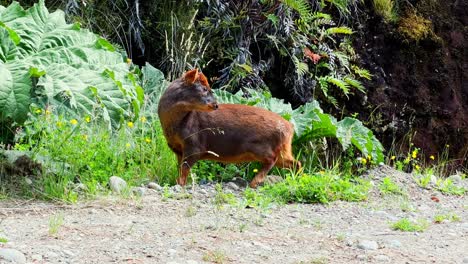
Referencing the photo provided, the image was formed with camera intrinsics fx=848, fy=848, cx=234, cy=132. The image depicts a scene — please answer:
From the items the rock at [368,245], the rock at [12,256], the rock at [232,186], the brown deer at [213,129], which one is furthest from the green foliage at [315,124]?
the rock at [12,256]

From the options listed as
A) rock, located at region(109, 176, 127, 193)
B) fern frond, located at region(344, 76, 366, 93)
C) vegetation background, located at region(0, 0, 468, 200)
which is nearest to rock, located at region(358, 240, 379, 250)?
rock, located at region(109, 176, 127, 193)

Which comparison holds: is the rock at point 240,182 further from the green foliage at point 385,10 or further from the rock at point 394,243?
the green foliage at point 385,10

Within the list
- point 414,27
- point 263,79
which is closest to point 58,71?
point 263,79

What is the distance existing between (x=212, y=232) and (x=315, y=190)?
168cm

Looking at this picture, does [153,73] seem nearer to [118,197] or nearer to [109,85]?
[109,85]

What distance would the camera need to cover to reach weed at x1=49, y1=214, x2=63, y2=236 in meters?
5.38

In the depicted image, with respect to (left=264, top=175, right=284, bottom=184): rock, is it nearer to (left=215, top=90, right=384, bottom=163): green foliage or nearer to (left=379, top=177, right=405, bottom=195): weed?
(left=215, top=90, right=384, bottom=163): green foliage

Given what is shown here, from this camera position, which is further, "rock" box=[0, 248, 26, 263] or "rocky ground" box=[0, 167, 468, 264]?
"rocky ground" box=[0, 167, 468, 264]

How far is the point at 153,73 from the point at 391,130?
11.6 ft

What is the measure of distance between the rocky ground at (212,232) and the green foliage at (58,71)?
110 cm

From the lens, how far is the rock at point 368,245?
552 centimetres

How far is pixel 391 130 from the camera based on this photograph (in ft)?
37.1

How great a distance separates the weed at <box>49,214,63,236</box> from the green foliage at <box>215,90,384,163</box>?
3375mm

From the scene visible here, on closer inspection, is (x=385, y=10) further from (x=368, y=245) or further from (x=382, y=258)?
(x=382, y=258)
